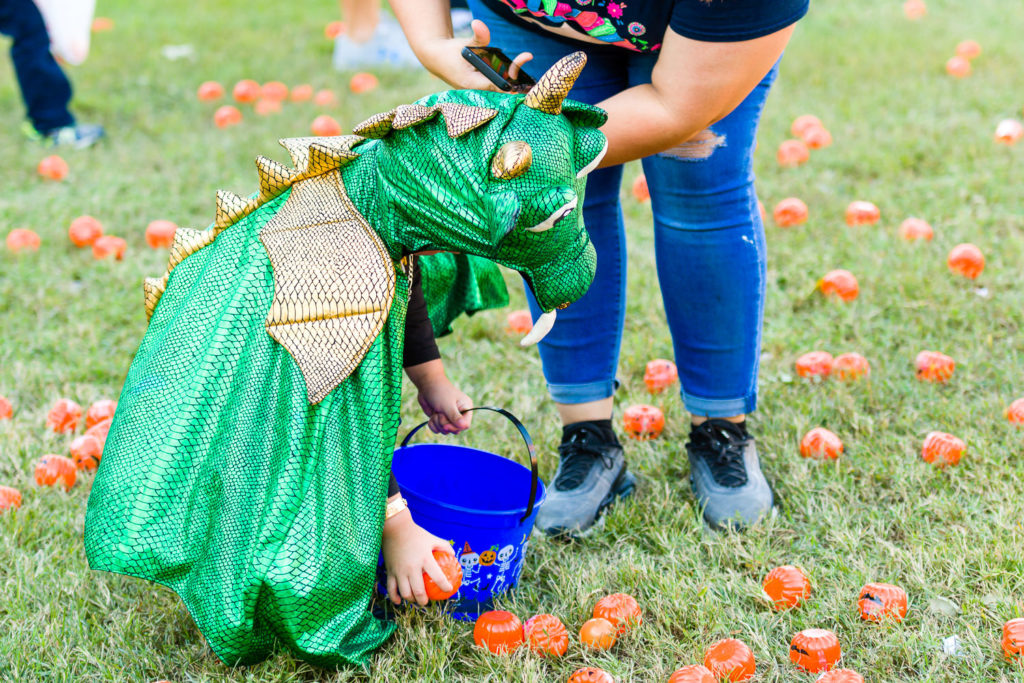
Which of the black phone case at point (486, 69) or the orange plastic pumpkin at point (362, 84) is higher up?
the black phone case at point (486, 69)

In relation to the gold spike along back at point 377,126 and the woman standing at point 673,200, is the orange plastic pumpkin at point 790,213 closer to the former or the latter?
the woman standing at point 673,200

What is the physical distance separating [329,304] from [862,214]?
288cm

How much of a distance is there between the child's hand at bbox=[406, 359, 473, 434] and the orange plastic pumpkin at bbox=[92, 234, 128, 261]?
228 centimetres

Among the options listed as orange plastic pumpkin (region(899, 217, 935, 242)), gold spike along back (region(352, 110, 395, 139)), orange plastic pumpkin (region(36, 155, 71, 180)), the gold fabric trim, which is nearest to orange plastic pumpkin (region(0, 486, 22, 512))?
the gold fabric trim

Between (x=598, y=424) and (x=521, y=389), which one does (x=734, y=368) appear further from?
(x=521, y=389)

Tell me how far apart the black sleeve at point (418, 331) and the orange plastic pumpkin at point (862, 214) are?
96.5 inches

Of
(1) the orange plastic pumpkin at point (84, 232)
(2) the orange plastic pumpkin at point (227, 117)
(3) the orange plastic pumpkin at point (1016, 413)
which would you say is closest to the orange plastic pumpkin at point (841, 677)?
(3) the orange plastic pumpkin at point (1016, 413)

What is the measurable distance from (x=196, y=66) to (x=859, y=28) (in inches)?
182

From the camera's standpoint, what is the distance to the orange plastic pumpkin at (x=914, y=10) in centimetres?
691

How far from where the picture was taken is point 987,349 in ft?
9.79

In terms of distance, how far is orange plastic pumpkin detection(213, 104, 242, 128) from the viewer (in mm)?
5344

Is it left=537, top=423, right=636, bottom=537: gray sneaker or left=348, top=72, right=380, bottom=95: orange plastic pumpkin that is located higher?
left=537, top=423, right=636, bottom=537: gray sneaker

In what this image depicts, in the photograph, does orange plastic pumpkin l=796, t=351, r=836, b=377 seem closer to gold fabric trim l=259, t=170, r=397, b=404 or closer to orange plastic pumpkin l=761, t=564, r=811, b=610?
orange plastic pumpkin l=761, t=564, r=811, b=610

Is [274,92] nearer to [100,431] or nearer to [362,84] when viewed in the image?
[362,84]
